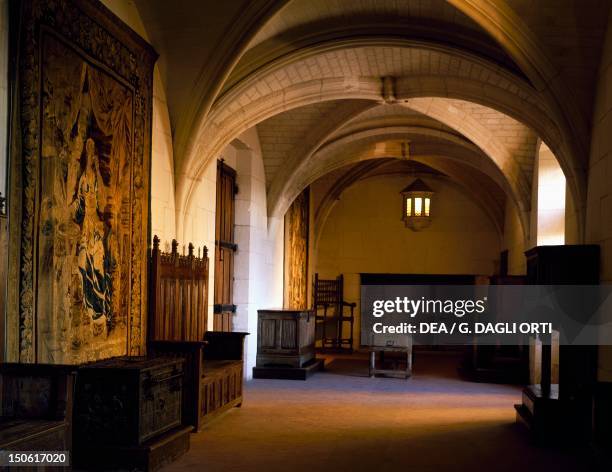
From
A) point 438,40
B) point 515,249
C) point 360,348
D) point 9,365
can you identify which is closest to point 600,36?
point 438,40

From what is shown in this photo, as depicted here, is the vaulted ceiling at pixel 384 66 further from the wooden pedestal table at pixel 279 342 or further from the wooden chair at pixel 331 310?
the wooden chair at pixel 331 310

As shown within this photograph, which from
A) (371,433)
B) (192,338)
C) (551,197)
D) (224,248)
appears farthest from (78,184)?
(551,197)

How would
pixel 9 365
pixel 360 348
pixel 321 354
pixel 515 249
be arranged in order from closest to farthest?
pixel 9 365
pixel 515 249
pixel 321 354
pixel 360 348

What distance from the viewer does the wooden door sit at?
9922mm

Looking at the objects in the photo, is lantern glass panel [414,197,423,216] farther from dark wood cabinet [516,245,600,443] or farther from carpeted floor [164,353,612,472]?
dark wood cabinet [516,245,600,443]

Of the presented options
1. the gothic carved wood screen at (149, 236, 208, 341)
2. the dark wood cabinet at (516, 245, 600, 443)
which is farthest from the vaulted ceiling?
the dark wood cabinet at (516, 245, 600, 443)

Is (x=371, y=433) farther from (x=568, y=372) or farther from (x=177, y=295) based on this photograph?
(x=177, y=295)

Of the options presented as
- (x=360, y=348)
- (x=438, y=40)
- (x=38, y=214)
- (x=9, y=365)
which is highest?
(x=438, y=40)

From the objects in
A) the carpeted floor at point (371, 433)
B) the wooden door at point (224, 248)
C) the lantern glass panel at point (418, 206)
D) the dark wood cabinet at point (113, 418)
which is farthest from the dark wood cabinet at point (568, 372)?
the lantern glass panel at point (418, 206)

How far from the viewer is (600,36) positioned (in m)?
6.43

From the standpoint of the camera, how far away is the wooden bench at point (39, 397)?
13.7 feet

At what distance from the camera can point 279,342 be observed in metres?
11.0

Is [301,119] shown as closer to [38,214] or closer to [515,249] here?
[515,249]

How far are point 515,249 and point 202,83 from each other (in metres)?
7.83
